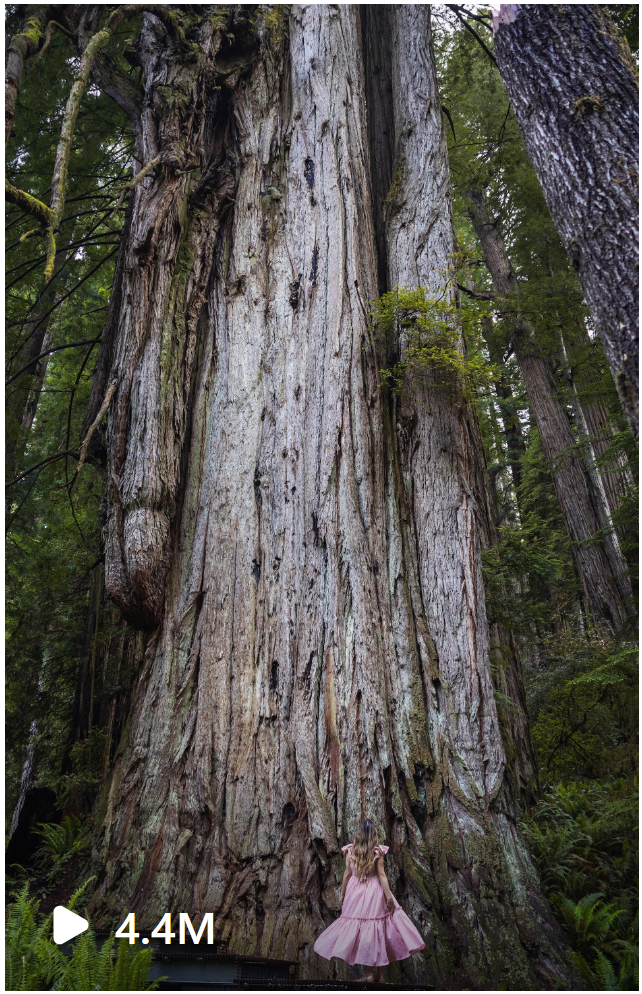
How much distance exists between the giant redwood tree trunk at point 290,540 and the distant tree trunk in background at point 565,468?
15.2 ft

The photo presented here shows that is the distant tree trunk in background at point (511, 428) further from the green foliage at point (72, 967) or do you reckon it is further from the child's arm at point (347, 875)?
the green foliage at point (72, 967)

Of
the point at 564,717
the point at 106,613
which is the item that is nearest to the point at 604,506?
the point at 564,717

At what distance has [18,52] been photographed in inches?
186

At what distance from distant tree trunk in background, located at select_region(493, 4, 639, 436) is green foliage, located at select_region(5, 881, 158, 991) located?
3.73 m

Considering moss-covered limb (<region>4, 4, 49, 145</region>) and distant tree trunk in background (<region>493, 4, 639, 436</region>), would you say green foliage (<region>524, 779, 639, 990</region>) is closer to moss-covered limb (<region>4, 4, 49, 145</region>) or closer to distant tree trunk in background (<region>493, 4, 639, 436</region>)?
distant tree trunk in background (<region>493, 4, 639, 436</region>)

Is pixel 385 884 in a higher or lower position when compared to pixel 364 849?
lower

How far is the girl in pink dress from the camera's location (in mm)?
3637

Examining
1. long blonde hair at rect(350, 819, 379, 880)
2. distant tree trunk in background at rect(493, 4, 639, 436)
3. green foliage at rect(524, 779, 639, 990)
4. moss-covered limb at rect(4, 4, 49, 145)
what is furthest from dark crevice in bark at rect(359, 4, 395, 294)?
green foliage at rect(524, 779, 639, 990)

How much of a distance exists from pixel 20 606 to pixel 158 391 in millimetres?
3895

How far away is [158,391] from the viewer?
5.49m

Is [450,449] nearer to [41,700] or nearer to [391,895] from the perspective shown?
[391,895]

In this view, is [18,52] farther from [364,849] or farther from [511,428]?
[511,428]

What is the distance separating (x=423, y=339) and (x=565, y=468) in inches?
246

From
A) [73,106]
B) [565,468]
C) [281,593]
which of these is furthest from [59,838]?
[565,468]
